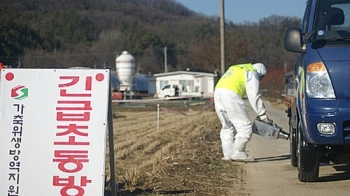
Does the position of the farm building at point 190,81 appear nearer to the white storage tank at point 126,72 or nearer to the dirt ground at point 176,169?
the white storage tank at point 126,72

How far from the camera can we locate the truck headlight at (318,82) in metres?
6.56

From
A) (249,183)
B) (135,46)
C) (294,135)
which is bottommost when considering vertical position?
(249,183)

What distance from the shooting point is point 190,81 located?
67.2 metres

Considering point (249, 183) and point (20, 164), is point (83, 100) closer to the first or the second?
point (20, 164)

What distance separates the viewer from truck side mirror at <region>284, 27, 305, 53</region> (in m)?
7.10

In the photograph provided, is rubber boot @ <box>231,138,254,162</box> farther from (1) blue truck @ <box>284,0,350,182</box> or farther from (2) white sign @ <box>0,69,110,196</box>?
(2) white sign @ <box>0,69,110,196</box>

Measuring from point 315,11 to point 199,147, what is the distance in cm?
555

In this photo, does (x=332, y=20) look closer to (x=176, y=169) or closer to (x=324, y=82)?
(x=324, y=82)

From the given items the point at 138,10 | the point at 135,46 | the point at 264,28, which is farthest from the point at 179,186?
the point at 264,28

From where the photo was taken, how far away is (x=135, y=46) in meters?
56.0

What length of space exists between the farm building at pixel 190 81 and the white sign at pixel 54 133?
58.4 m

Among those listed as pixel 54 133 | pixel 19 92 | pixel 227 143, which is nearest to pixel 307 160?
pixel 227 143

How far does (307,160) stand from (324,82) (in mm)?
1255

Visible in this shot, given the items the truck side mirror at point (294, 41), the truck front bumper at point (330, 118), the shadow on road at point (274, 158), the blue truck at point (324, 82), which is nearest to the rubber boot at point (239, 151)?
the shadow on road at point (274, 158)
